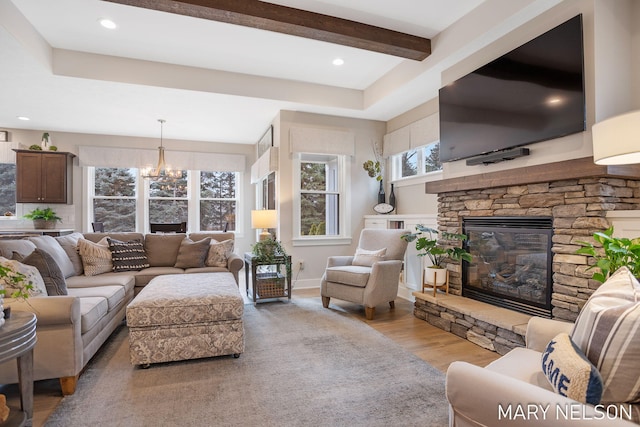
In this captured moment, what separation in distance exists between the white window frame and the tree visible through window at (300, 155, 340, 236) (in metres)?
0.05

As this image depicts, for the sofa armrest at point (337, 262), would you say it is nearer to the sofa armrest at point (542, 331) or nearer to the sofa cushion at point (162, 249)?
the sofa cushion at point (162, 249)

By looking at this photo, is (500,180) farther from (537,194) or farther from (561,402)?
(561,402)

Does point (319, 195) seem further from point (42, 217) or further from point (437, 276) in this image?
point (42, 217)

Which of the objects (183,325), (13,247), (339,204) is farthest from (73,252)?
(339,204)

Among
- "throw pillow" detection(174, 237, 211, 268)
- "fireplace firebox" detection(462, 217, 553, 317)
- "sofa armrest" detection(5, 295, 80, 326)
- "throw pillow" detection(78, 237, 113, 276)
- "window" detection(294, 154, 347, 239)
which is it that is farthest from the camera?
"window" detection(294, 154, 347, 239)

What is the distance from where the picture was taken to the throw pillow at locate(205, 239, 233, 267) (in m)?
4.22

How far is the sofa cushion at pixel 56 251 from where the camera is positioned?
3.16 metres

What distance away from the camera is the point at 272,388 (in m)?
2.13

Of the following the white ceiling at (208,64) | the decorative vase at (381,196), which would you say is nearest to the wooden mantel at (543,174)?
the white ceiling at (208,64)

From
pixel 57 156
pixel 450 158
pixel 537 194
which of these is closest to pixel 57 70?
pixel 57 156

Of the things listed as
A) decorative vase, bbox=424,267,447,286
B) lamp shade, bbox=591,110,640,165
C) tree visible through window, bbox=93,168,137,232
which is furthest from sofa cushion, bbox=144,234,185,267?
lamp shade, bbox=591,110,640,165

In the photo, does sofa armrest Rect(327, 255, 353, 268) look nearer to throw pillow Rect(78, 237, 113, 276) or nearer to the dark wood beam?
the dark wood beam

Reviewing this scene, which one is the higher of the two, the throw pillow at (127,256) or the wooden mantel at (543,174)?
the wooden mantel at (543,174)

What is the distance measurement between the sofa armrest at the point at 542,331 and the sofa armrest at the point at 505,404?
0.71m
